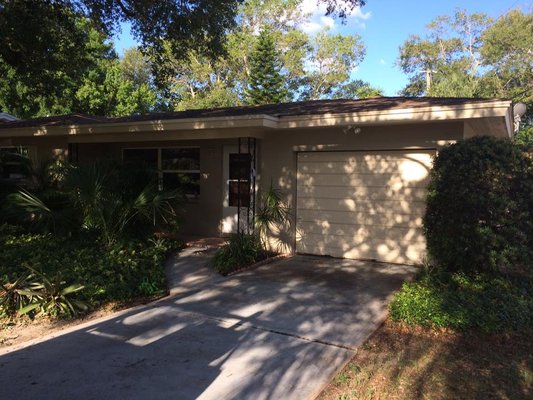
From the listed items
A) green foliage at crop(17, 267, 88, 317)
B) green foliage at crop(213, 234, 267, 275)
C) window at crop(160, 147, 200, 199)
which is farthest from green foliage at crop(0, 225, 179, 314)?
window at crop(160, 147, 200, 199)

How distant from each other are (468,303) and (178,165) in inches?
319

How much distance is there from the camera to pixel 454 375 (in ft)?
13.6

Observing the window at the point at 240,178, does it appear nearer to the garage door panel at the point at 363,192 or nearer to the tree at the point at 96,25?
the garage door panel at the point at 363,192

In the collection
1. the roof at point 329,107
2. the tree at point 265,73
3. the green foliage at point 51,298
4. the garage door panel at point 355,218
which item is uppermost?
the tree at point 265,73

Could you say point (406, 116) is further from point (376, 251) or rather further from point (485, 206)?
point (376, 251)

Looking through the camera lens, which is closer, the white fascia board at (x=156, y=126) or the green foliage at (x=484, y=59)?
the white fascia board at (x=156, y=126)

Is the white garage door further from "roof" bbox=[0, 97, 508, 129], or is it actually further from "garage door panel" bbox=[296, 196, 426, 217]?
"roof" bbox=[0, 97, 508, 129]

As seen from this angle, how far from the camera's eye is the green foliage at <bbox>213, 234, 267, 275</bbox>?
26.6ft

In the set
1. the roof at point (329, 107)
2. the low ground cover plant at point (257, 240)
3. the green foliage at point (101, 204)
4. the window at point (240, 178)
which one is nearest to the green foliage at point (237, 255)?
the low ground cover plant at point (257, 240)

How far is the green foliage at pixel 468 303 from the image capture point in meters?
5.10

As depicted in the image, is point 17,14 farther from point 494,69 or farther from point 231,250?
point 494,69

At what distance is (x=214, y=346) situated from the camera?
4820mm

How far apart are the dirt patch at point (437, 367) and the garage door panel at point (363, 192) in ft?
11.9

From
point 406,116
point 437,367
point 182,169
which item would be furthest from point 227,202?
point 437,367
